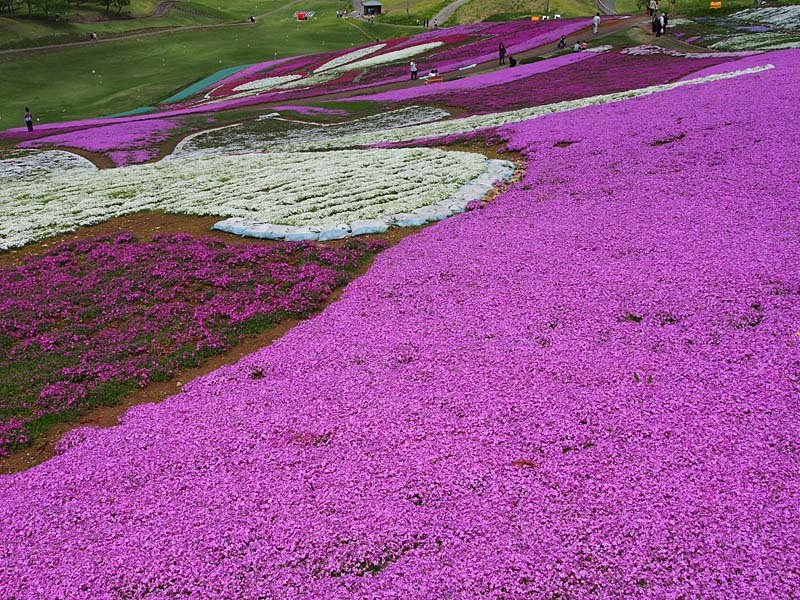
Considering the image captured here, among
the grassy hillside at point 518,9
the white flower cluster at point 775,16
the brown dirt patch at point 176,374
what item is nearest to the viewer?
the brown dirt patch at point 176,374

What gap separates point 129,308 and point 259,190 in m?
13.9

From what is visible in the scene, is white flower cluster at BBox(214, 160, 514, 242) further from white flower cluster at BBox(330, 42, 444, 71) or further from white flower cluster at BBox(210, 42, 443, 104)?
white flower cluster at BBox(330, 42, 444, 71)

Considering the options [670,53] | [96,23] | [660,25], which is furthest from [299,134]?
[96,23]

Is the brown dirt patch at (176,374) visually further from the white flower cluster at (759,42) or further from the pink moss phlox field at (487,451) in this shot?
the white flower cluster at (759,42)

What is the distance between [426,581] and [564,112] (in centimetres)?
3572

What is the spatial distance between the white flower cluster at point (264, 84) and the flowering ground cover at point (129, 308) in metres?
70.5

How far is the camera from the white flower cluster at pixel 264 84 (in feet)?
286

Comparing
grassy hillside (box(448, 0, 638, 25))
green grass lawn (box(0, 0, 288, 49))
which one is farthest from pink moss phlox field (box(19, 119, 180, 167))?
grassy hillside (box(448, 0, 638, 25))

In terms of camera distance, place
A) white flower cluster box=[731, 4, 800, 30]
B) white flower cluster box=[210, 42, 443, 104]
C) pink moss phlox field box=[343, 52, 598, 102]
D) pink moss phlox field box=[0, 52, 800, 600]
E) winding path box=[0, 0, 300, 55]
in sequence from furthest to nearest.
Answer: winding path box=[0, 0, 300, 55], white flower cluster box=[210, 42, 443, 104], white flower cluster box=[731, 4, 800, 30], pink moss phlox field box=[343, 52, 598, 102], pink moss phlox field box=[0, 52, 800, 600]

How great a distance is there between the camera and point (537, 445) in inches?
383

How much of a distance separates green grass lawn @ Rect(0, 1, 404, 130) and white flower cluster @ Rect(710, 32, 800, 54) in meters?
82.1

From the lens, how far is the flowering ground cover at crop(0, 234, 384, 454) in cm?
1448

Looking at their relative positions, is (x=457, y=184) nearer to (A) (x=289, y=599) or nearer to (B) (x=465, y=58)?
A: (A) (x=289, y=599)

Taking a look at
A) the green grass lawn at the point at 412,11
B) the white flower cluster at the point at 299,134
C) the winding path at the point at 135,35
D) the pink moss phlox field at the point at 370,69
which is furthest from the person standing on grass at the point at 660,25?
the winding path at the point at 135,35
